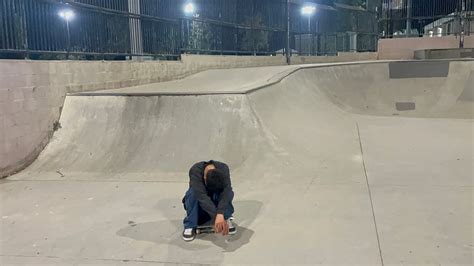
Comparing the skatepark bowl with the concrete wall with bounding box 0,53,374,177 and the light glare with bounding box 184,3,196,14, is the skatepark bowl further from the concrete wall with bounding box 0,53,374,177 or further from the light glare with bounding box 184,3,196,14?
the light glare with bounding box 184,3,196,14

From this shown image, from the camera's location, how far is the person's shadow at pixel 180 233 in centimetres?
382

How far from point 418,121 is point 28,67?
8.14 metres

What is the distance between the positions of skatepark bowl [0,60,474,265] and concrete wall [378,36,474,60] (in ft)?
31.9

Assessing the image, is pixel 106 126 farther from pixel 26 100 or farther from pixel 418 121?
pixel 418 121

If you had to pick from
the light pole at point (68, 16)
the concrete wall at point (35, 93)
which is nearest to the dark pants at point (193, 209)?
the concrete wall at point (35, 93)

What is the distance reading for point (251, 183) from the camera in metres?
5.79

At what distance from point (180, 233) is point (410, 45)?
1746cm

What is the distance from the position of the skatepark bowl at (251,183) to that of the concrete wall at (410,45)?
9735 millimetres

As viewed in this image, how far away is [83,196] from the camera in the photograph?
5.45 meters

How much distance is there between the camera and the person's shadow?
151 inches

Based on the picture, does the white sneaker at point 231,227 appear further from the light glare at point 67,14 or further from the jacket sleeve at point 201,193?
the light glare at point 67,14

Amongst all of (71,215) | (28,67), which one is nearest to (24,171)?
(28,67)

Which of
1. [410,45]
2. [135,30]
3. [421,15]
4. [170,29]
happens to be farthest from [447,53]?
[135,30]

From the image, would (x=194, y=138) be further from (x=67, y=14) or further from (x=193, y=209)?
(x=67, y=14)
